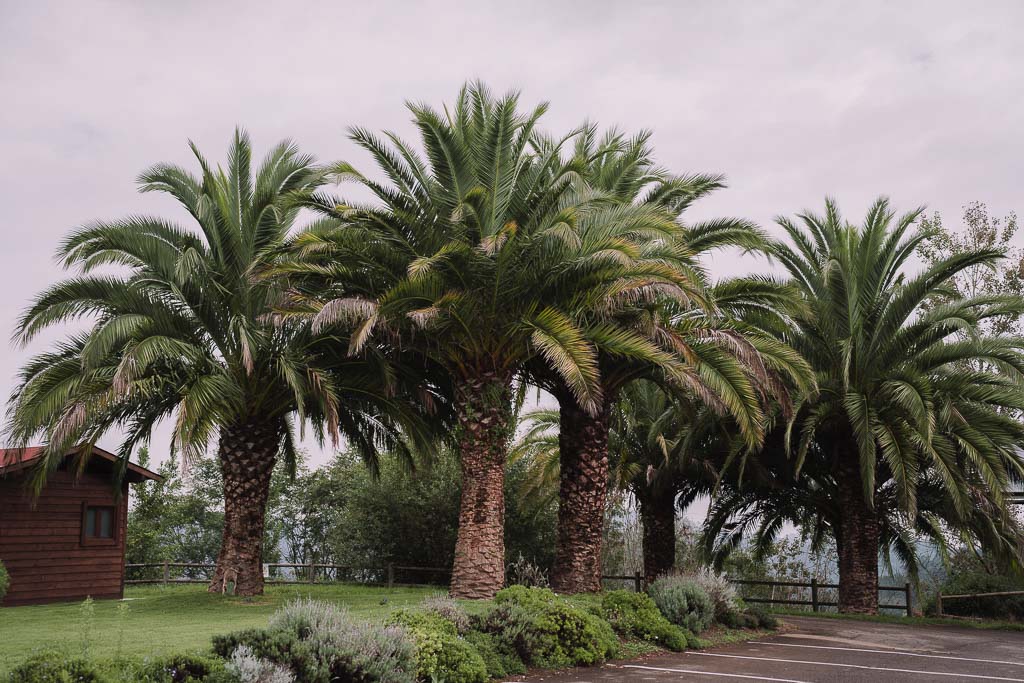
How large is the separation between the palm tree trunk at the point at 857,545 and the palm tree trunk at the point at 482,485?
10.2m

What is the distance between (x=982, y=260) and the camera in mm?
19031

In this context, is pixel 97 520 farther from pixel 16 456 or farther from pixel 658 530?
pixel 658 530

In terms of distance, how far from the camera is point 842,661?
13.4m

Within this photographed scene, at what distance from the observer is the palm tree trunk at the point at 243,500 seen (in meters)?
18.6

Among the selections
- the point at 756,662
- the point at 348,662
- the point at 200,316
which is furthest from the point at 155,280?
the point at 756,662

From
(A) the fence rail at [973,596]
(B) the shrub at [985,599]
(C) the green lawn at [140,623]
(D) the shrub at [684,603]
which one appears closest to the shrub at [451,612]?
(C) the green lawn at [140,623]

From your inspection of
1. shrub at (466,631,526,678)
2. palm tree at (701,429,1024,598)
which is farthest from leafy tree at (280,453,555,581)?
shrub at (466,631,526,678)

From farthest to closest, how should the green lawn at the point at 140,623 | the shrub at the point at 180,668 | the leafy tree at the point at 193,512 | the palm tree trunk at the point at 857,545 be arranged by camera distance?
1. the leafy tree at the point at 193,512
2. the palm tree trunk at the point at 857,545
3. the green lawn at the point at 140,623
4. the shrub at the point at 180,668

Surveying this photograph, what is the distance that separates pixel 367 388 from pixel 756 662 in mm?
9260

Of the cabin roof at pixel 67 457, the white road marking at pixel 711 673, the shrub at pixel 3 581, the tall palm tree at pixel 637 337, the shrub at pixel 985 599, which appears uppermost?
the tall palm tree at pixel 637 337

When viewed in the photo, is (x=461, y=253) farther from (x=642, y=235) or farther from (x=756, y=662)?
(x=756, y=662)

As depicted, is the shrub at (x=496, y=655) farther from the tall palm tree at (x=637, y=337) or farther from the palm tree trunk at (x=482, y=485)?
the tall palm tree at (x=637, y=337)

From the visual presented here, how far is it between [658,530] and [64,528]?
634 inches

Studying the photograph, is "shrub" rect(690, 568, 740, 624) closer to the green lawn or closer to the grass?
the grass
